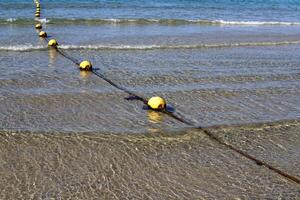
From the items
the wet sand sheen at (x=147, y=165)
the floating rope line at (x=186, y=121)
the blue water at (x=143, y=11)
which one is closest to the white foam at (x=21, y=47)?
the floating rope line at (x=186, y=121)

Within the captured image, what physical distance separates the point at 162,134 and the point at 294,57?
826 centimetres

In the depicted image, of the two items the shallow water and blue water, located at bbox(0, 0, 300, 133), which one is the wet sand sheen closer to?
the shallow water

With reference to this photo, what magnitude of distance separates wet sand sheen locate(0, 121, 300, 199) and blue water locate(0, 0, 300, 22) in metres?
16.7

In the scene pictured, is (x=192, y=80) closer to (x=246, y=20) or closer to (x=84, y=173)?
(x=84, y=173)

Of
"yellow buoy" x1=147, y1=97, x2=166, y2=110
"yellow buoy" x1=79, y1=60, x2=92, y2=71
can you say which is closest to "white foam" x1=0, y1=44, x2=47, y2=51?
"yellow buoy" x1=79, y1=60, x2=92, y2=71

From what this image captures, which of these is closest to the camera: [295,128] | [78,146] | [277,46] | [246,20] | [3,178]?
[3,178]

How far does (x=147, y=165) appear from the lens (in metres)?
5.84

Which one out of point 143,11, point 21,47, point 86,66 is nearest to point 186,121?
point 86,66

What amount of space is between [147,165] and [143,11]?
21.7m

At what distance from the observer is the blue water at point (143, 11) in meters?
24.2

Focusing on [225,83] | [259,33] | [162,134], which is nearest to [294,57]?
[225,83]

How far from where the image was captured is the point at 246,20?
82.5ft

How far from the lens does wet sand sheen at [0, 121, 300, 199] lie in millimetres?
5172

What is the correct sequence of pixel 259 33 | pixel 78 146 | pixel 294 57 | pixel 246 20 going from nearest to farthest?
pixel 78 146 → pixel 294 57 → pixel 259 33 → pixel 246 20
